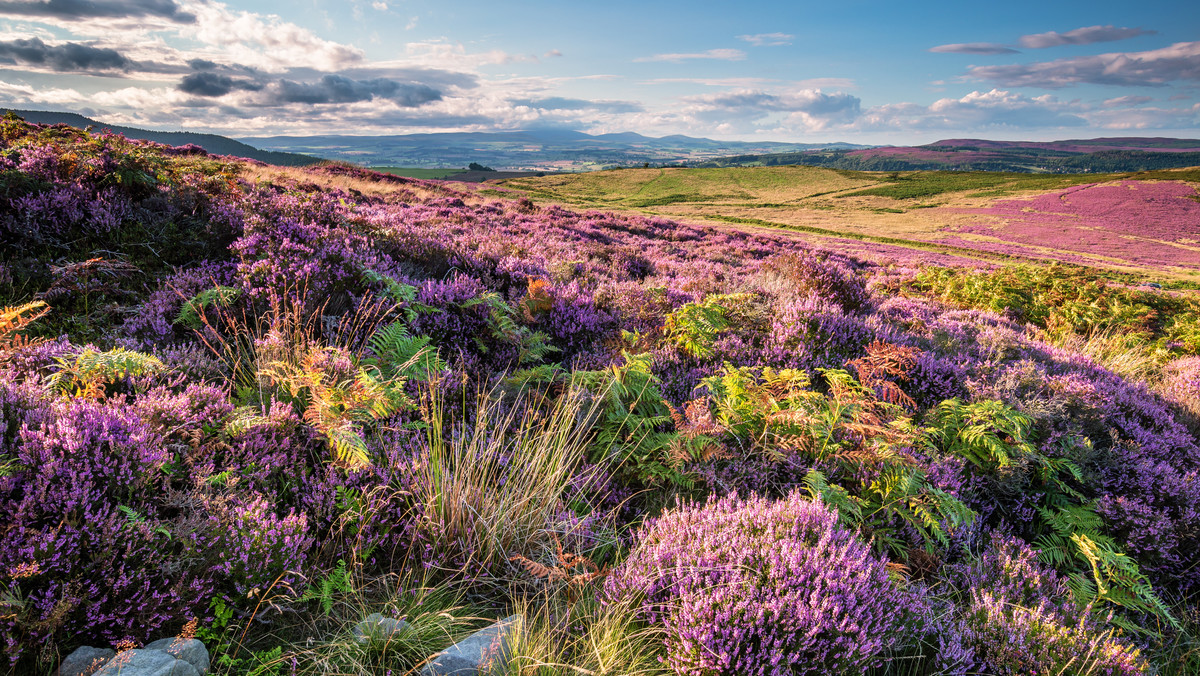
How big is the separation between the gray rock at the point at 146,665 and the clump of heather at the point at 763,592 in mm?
1790

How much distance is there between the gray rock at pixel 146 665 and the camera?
178cm

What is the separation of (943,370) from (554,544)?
14.4 feet

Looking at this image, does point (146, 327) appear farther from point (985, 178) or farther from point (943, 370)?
point (985, 178)

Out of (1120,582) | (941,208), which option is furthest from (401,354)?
(941,208)

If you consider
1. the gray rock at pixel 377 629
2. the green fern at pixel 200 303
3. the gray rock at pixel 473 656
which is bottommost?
the gray rock at pixel 473 656

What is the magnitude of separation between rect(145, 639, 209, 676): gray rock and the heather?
0.22 ft

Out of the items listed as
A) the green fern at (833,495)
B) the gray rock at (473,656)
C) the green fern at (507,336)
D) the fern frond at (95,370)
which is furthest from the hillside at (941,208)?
the fern frond at (95,370)

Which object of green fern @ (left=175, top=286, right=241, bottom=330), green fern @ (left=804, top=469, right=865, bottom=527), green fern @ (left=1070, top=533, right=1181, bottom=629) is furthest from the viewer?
green fern @ (left=175, top=286, right=241, bottom=330)

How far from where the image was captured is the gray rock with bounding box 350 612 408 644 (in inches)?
88.0

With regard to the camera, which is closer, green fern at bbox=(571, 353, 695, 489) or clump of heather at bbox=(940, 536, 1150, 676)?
clump of heather at bbox=(940, 536, 1150, 676)

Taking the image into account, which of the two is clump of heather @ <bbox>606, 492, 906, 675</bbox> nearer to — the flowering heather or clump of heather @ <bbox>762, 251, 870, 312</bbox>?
clump of heather @ <bbox>762, 251, 870, 312</bbox>

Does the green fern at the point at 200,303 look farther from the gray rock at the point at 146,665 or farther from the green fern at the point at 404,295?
the gray rock at the point at 146,665

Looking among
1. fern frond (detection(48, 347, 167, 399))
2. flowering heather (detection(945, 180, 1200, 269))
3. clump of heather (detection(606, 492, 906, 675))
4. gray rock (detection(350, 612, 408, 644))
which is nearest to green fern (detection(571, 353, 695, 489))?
clump of heather (detection(606, 492, 906, 675))

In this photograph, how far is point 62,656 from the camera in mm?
1875
